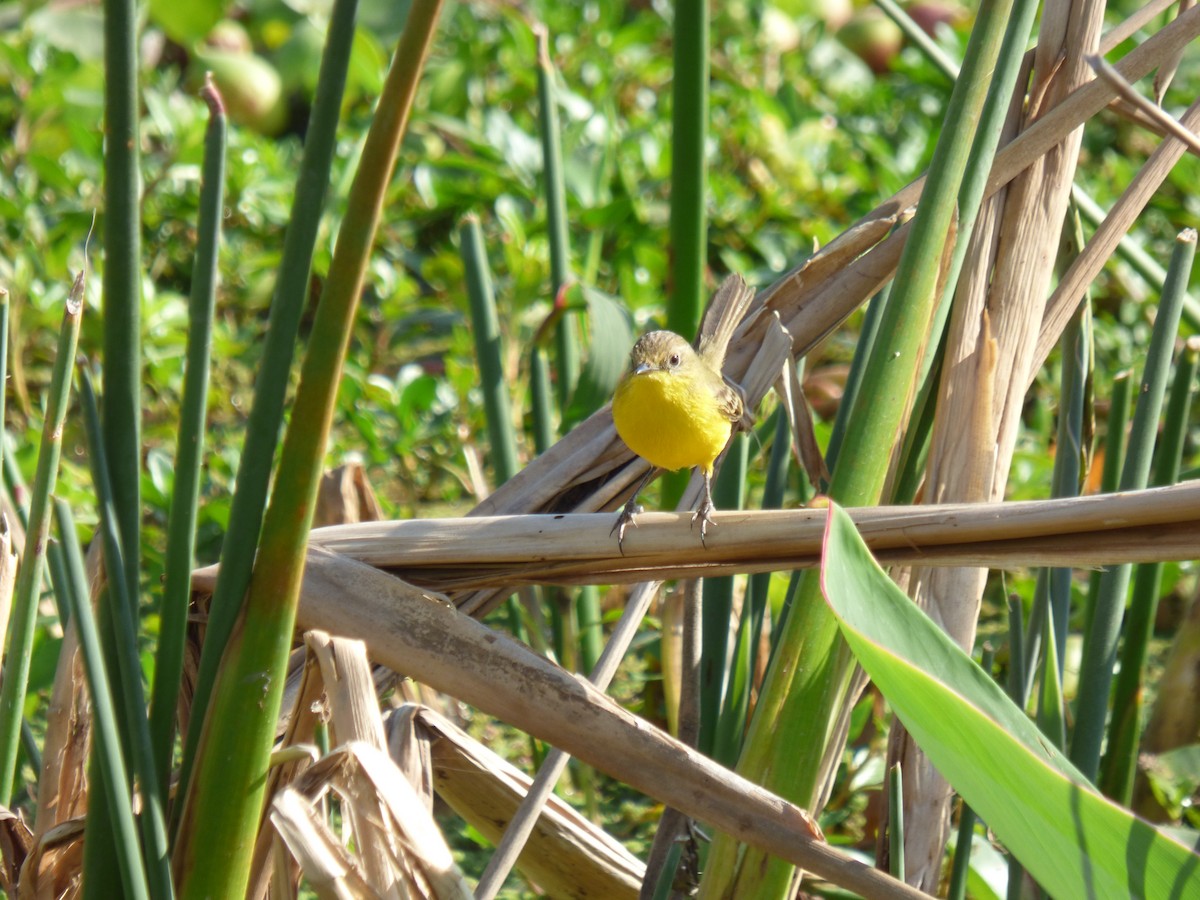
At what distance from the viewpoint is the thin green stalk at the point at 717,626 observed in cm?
101

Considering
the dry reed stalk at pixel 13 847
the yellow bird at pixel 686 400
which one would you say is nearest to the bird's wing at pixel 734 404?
the yellow bird at pixel 686 400

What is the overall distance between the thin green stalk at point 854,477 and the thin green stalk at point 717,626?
0.24 metres

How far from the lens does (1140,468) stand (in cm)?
97

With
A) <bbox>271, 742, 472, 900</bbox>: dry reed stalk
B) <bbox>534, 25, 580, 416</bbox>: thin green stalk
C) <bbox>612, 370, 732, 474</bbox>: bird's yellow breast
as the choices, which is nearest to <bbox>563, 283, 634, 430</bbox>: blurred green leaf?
<bbox>534, 25, 580, 416</bbox>: thin green stalk

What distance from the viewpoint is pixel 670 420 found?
41.3 inches

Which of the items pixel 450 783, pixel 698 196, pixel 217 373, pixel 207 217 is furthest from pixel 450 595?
pixel 217 373

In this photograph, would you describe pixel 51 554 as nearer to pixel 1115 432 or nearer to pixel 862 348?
pixel 862 348

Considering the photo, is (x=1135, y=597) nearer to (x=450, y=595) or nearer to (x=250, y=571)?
(x=450, y=595)

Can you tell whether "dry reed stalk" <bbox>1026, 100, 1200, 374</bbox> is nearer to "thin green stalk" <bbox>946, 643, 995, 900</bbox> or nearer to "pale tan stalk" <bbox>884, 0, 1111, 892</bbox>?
"pale tan stalk" <bbox>884, 0, 1111, 892</bbox>

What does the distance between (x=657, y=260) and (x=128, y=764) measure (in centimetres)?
221

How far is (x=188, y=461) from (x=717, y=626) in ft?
1.64

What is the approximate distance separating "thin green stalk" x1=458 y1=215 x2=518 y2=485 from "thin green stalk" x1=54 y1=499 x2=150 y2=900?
69 cm

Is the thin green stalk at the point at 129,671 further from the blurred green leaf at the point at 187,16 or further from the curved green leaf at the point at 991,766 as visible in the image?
the blurred green leaf at the point at 187,16

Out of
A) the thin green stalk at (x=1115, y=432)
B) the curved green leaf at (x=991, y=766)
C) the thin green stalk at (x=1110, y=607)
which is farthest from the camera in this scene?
the thin green stalk at (x=1115, y=432)
